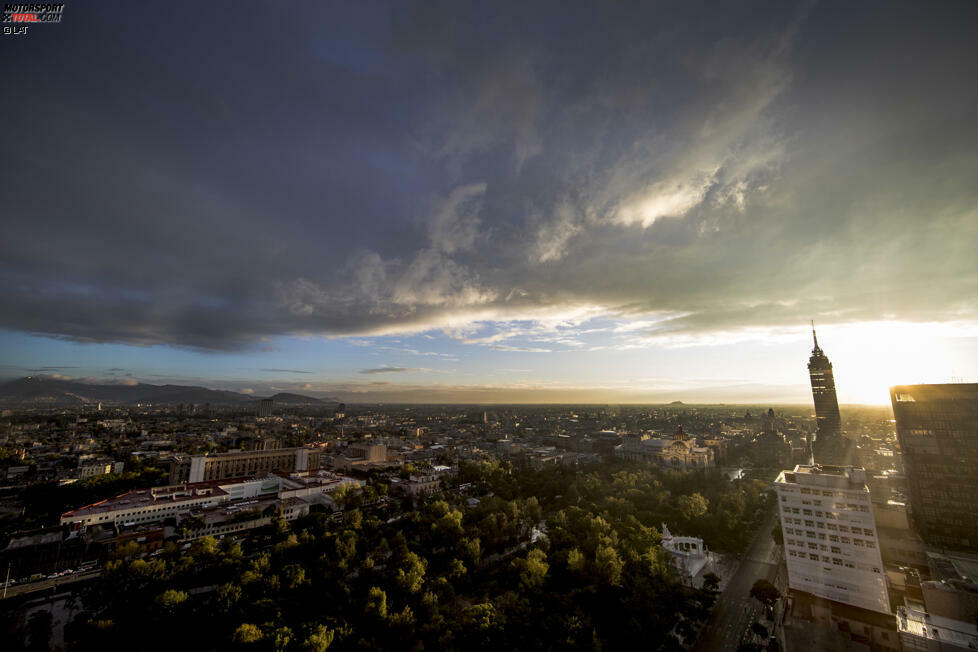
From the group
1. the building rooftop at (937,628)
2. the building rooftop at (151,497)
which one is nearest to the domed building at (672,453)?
the building rooftop at (937,628)

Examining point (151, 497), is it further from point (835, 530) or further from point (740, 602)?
point (835, 530)

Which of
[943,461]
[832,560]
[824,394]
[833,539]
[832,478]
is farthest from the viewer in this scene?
[824,394]

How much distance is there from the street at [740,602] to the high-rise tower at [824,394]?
49.7m

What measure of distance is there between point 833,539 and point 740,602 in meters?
5.89

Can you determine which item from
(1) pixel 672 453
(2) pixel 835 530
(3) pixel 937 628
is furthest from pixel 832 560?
(1) pixel 672 453

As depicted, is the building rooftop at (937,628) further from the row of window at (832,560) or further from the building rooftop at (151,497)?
the building rooftop at (151,497)

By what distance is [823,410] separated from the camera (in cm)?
6725

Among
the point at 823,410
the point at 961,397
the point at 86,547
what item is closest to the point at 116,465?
the point at 86,547

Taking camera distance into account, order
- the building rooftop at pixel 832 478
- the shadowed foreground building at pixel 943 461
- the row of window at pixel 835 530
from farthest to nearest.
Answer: the shadowed foreground building at pixel 943 461
the building rooftop at pixel 832 478
the row of window at pixel 835 530

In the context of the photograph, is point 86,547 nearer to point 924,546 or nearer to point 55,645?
point 55,645

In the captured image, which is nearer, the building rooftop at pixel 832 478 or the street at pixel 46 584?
the building rooftop at pixel 832 478

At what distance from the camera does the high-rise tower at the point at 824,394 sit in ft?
216

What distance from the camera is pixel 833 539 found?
67.4 ft

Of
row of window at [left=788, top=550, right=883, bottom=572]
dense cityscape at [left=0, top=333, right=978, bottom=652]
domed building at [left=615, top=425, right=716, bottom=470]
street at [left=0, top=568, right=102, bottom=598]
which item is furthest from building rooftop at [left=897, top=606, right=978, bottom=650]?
street at [left=0, top=568, right=102, bottom=598]
